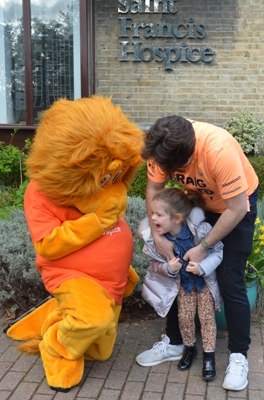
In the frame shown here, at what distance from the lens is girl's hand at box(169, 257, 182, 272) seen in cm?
313

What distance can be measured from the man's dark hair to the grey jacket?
483mm

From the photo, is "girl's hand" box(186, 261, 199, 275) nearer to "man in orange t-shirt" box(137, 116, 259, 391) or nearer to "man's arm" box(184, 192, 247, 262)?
"man in orange t-shirt" box(137, 116, 259, 391)

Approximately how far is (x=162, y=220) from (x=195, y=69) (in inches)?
242

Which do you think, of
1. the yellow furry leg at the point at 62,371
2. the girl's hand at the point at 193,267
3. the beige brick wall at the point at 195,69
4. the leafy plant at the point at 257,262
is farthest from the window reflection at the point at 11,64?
the girl's hand at the point at 193,267

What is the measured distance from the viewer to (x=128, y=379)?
10.6ft

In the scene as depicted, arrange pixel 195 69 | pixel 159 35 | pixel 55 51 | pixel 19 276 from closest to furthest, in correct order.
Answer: pixel 19 276
pixel 159 35
pixel 195 69
pixel 55 51

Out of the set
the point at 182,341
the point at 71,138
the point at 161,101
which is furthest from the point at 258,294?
the point at 161,101

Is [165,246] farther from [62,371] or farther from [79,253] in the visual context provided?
[62,371]

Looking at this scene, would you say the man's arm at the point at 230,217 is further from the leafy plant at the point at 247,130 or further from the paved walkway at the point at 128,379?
the leafy plant at the point at 247,130

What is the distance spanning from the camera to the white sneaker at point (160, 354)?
3398 millimetres

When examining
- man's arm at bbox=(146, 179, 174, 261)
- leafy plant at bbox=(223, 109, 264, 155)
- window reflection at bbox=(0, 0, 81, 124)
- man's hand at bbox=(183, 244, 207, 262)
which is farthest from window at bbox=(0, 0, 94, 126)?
man's hand at bbox=(183, 244, 207, 262)

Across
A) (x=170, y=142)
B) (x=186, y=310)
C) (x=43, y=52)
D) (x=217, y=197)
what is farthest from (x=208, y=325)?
(x=43, y=52)

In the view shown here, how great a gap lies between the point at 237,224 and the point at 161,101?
6.18m

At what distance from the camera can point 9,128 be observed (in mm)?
8727
